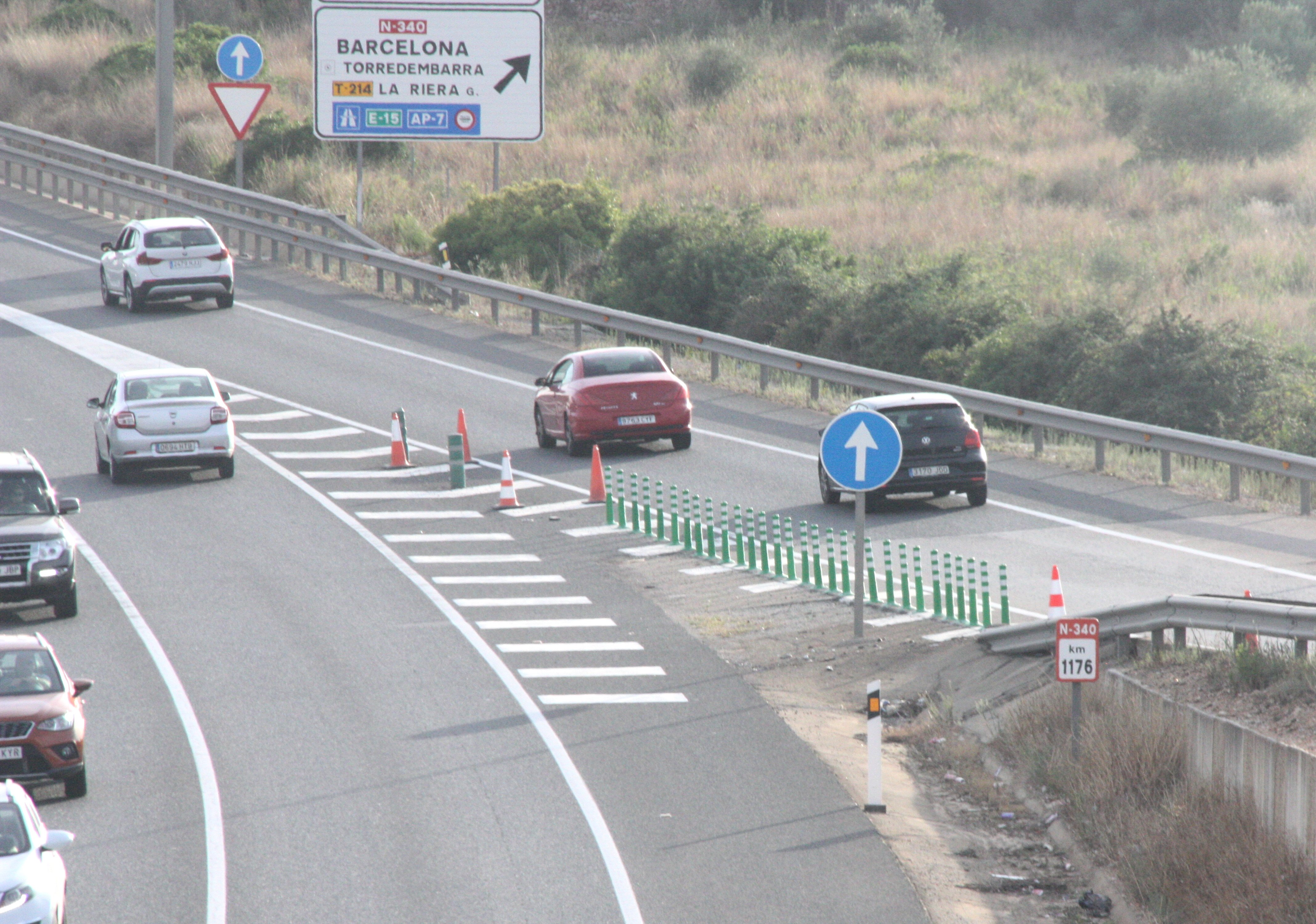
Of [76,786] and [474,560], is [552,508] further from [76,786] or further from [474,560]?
[76,786]

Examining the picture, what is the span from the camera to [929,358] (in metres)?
31.9

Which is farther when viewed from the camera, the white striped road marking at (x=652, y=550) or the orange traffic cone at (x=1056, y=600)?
the white striped road marking at (x=652, y=550)

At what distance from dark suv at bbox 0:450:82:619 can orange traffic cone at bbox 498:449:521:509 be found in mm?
6286

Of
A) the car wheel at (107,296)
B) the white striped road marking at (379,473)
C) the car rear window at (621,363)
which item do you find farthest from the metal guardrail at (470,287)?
the white striped road marking at (379,473)

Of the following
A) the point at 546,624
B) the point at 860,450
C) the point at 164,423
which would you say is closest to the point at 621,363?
the point at 164,423

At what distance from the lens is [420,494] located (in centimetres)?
2475

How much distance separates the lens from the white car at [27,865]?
9.48m

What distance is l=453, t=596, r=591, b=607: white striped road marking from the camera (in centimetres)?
1948

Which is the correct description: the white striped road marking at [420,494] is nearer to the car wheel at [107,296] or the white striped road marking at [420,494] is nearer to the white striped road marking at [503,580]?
the white striped road marking at [503,580]

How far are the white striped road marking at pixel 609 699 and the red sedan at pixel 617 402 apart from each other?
32.6 ft

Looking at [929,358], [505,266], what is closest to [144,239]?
[505,266]

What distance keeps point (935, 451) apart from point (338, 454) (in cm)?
953

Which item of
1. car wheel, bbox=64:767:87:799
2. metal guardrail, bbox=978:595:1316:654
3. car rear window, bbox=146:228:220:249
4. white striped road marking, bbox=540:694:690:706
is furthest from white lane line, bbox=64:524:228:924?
car rear window, bbox=146:228:220:249

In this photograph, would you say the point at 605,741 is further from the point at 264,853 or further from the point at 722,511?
the point at 722,511
